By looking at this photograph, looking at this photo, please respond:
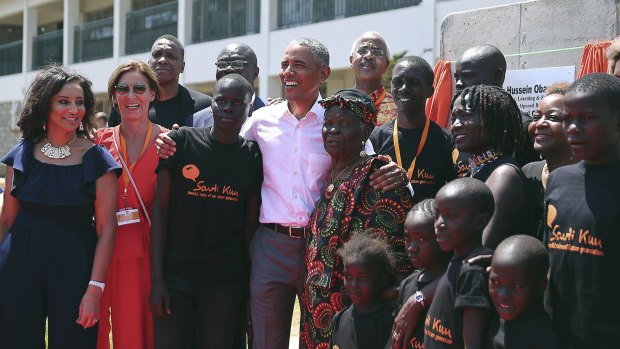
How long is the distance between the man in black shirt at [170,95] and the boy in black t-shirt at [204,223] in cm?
133

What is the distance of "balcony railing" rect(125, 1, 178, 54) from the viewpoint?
2106cm

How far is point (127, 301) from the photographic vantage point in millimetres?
4445

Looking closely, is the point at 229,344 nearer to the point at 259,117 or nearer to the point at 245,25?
the point at 259,117

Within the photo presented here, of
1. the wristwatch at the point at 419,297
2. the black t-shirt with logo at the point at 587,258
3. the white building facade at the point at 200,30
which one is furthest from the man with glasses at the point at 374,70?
the white building facade at the point at 200,30

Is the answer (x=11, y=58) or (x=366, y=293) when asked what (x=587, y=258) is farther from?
(x=11, y=58)

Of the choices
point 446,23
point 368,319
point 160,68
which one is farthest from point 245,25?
point 368,319

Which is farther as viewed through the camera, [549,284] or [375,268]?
[375,268]

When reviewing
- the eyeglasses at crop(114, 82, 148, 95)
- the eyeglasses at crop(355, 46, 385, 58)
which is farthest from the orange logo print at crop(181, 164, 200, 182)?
the eyeglasses at crop(355, 46, 385, 58)

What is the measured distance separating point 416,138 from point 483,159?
2.88ft

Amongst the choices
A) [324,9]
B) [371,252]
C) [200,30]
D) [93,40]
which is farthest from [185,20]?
[371,252]

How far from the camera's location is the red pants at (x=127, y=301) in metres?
4.43

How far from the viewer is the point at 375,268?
366 cm

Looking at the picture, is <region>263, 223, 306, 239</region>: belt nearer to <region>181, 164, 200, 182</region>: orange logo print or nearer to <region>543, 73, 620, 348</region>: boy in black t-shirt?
<region>181, 164, 200, 182</region>: orange logo print

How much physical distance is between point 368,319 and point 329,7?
13.5 metres
